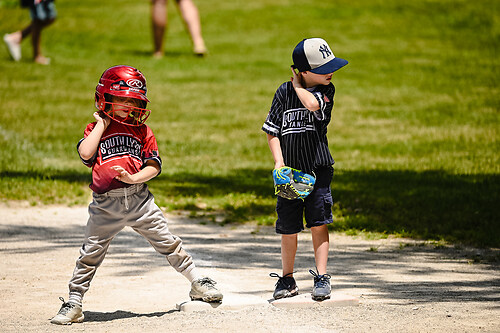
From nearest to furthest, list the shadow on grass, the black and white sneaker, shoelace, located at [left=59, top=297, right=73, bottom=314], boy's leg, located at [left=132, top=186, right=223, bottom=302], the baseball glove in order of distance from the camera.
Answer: shoelace, located at [left=59, top=297, right=73, bottom=314] → boy's leg, located at [left=132, top=186, right=223, bottom=302] → the baseball glove → the black and white sneaker → the shadow on grass

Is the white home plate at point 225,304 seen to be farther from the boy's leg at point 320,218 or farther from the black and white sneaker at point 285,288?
the boy's leg at point 320,218

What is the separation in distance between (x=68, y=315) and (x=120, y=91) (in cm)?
142

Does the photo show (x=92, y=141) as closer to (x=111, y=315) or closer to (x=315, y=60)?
(x=111, y=315)

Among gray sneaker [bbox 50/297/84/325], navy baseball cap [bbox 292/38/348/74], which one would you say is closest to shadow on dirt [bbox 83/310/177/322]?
gray sneaker [bbox 50/297/84/325]

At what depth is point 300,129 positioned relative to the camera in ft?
17.5

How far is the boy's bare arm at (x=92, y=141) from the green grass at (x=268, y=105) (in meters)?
3.94

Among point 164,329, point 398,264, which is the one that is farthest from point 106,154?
point 398,264

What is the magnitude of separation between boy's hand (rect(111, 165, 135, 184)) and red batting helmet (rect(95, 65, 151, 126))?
34cm

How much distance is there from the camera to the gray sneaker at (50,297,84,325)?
16.1ft

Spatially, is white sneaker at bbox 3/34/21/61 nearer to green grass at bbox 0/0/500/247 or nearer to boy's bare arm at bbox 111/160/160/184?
green grass at bbox 0/0/500/247

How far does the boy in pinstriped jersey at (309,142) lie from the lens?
532cm

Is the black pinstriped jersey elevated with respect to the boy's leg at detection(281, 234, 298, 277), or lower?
elevated

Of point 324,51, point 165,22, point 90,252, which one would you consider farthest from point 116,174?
point 165,22

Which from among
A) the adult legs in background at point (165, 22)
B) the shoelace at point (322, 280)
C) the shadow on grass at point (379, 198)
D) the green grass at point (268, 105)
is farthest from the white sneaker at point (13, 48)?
the shoelace at point (322, 280)
